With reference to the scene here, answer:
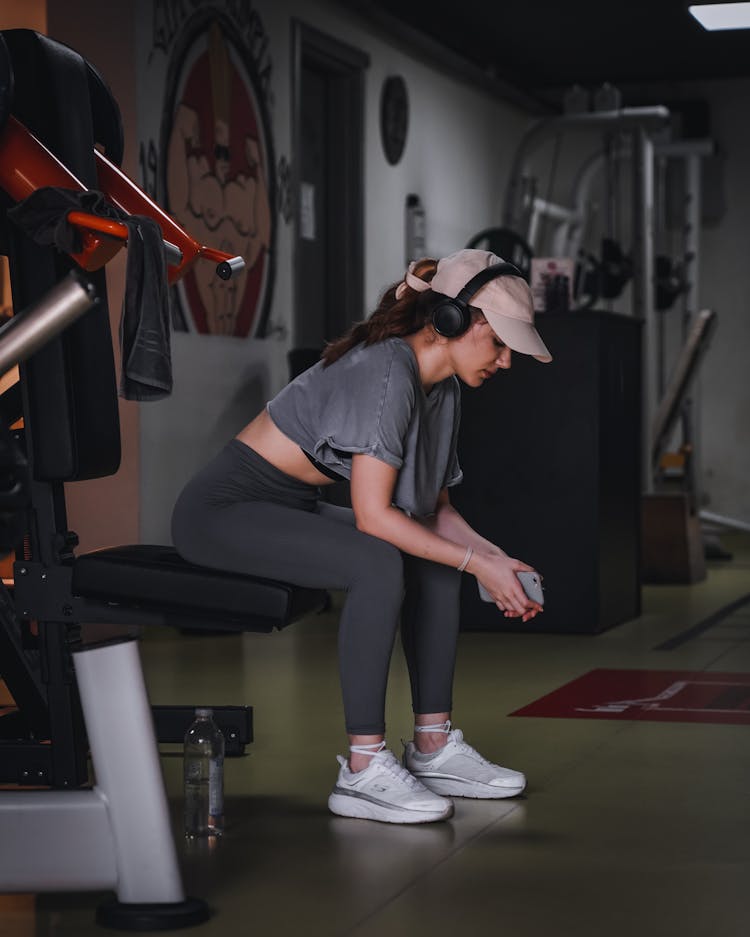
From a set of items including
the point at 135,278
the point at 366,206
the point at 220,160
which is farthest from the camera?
the point at 366,206

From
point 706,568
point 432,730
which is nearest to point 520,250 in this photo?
point 706,568

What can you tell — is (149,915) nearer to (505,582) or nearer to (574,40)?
(505,582)

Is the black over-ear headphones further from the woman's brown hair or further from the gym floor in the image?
the gym floor

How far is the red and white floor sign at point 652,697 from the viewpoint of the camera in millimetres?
3986

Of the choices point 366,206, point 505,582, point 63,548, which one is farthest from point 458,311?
point 366,206

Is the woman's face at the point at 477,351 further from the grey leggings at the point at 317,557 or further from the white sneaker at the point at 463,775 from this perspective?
the white sneaker at the point at 463,775

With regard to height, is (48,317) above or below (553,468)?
above

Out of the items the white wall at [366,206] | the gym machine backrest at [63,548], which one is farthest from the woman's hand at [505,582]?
the white wall at [366,206]

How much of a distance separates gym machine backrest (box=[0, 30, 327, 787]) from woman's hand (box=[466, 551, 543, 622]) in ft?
0.98

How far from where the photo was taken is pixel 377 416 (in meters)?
2.82

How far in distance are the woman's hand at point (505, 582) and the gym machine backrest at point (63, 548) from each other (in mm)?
300

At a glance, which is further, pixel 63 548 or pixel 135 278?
pixel 63 548

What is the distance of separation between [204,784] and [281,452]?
0.60 metres

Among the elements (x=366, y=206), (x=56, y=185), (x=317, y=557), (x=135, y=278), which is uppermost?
(x=366, y=206)
